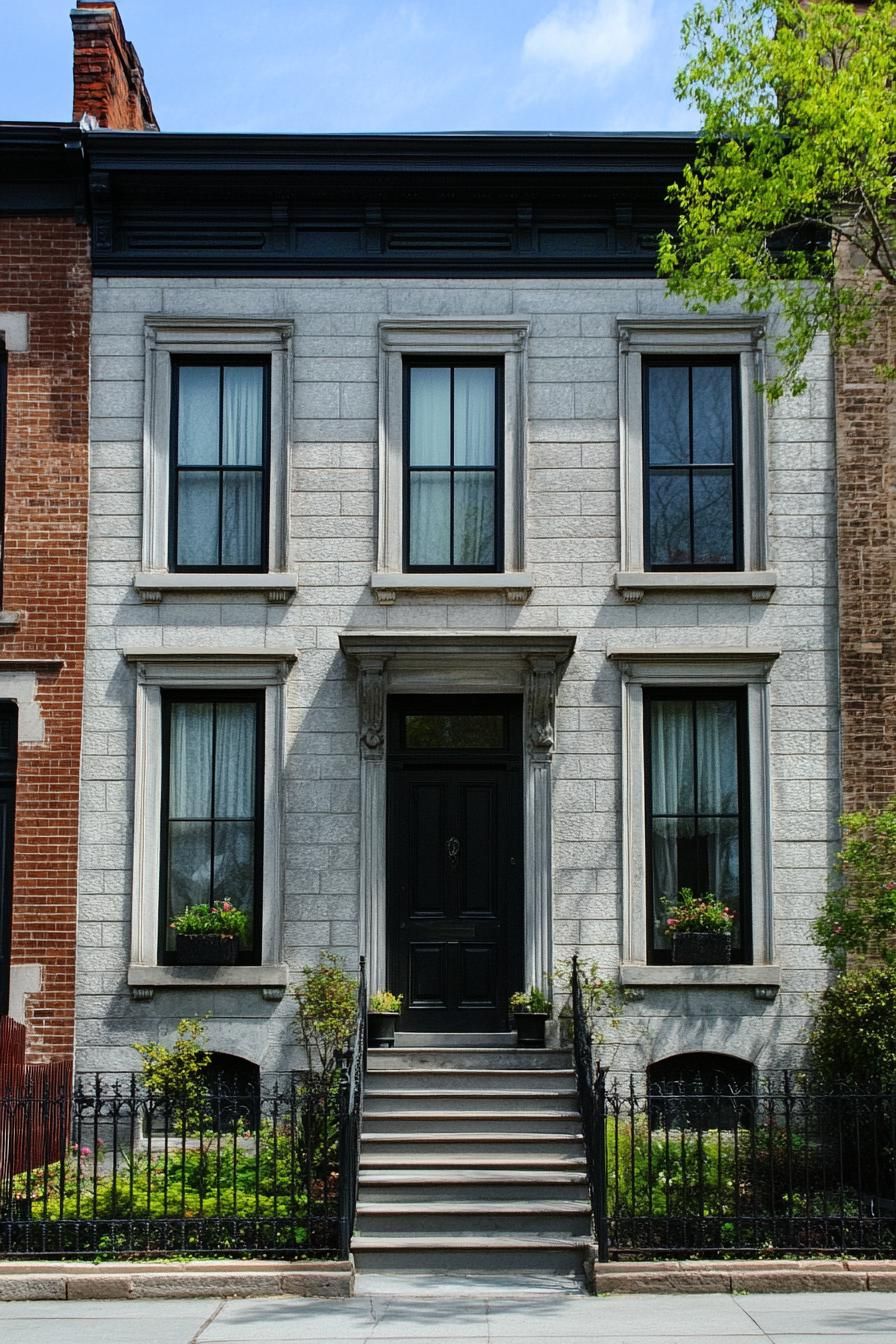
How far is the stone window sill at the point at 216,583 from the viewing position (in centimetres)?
1533

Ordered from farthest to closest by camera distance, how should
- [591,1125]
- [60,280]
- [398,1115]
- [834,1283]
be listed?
1. [60,280]
2. [398,1115]
3. [591,1125]
4. [834,1283]

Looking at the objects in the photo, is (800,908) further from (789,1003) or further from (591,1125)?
(591,1125)

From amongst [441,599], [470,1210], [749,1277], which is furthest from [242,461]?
[749,1277]

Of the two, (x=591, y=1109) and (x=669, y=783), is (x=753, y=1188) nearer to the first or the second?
(x=591, y=1109)

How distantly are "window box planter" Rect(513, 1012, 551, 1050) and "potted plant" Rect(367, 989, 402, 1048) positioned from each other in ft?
3.72

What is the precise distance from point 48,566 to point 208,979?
426 centimetres

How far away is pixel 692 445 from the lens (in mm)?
15867

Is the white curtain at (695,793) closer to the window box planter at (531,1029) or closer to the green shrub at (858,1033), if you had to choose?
the green shrub at (858,1033)

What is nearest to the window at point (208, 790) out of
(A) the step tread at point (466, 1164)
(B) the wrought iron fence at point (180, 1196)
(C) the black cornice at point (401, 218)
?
(B) the wrought iron fence at point (180, 1196)

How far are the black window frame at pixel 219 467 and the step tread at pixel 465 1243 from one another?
21.6 ft

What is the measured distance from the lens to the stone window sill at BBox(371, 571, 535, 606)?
1533 cm

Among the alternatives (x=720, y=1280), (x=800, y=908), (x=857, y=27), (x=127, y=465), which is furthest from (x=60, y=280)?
(x=720, y=1280)

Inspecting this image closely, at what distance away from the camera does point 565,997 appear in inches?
586

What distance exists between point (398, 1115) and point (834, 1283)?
3.89 meters
